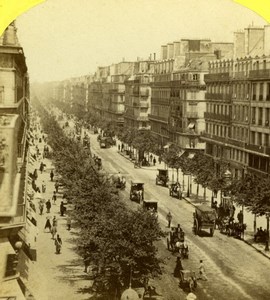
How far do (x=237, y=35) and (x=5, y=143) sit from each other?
126 ft

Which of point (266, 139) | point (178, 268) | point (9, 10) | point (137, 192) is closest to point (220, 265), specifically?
point (178, 268)

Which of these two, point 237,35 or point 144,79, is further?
point 144,79

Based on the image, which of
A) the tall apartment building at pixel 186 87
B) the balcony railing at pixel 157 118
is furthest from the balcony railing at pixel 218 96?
the balcony railing at pixel 157 118

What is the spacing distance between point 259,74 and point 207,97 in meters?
16.1

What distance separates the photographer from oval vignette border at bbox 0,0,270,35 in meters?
20.1

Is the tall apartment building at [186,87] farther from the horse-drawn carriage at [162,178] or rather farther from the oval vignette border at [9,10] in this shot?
the oval vignette border at [9,10]

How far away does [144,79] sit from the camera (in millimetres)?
103062

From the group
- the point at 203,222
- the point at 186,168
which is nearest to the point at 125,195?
the point at 186,168

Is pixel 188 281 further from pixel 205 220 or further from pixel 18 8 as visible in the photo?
pixel 18 8

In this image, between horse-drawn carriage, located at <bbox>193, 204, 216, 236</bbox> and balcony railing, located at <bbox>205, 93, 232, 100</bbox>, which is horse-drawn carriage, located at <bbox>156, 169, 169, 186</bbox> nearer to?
balcony railing, located at <bbox>205, 93, 232, 100</bbox>

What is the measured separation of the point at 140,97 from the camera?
10256cm

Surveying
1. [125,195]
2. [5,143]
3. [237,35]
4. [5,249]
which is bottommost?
[125,195]

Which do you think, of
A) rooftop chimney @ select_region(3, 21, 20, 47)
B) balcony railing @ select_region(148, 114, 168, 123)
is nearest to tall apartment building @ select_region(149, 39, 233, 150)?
balcony railing @ select_region(148, 114, 168, 123)

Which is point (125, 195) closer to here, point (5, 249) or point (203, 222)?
point (203, 222)
